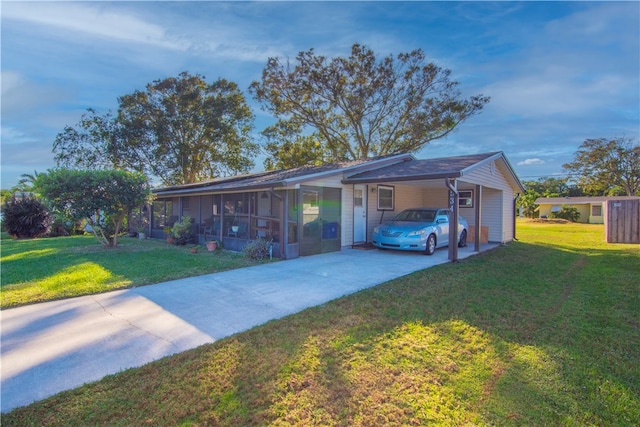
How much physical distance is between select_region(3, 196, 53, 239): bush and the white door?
15626mm

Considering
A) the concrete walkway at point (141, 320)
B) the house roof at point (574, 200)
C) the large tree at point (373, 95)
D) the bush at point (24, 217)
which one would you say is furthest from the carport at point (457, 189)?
the house roof at point (574, 200)

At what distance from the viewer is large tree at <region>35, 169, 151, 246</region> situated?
31.7ft

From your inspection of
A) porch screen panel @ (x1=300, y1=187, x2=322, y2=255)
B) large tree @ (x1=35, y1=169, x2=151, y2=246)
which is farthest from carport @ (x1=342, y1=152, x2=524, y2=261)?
large tree @ (x1=35, y1=169, x2=151, y2=246)

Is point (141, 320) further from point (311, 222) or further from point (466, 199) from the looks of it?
point (466, 199)

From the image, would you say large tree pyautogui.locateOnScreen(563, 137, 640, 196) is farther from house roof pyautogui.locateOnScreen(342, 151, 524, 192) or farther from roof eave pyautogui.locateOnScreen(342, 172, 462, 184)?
roof eave pyautogui.locateOnScreen(342, 172, 462, 184)

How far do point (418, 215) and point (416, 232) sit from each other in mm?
1208

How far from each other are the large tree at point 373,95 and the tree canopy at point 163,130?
13.3 feet

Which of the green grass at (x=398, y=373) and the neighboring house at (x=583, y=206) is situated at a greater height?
the neighboring house at (x=583, y=206)

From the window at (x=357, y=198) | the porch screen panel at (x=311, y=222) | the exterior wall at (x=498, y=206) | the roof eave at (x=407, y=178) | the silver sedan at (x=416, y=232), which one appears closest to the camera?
the roof eave at (x=407, y=178)

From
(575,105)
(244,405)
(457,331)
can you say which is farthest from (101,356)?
(575,105)

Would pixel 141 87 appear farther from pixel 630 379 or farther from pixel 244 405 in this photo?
pixel 630 379

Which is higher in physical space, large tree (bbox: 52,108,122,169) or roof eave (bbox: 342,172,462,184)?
large tree (bbox: 52,108,122,169)

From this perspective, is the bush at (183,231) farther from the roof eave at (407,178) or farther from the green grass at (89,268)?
the roof eave at (407,178)

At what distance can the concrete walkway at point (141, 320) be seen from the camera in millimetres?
3020
